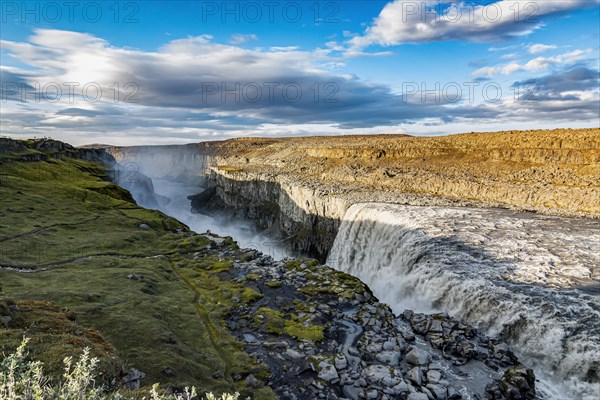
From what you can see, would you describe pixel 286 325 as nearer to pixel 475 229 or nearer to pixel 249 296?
pixel 249 296

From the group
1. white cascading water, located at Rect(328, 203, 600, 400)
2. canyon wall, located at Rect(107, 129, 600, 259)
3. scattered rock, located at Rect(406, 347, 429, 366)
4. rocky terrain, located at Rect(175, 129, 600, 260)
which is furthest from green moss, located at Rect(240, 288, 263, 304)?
canyon wall, located at Rect(107, 129, 600, 259)

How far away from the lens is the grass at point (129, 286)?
16.7 metres

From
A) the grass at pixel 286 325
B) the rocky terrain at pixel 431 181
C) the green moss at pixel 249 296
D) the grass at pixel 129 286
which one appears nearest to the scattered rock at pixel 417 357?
the grass at pixel 286 325

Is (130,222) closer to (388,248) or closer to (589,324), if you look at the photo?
(388,248)

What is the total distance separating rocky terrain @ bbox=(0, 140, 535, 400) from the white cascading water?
2.37 metres

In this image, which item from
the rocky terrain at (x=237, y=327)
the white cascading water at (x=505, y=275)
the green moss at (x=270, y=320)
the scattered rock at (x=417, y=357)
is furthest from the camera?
the green moss at (x=270, y=320)

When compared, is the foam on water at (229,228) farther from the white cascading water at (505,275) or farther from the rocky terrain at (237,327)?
the rocky terrain at (237,327)

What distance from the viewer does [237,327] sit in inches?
920

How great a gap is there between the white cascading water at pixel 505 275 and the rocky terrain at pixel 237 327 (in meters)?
2.37

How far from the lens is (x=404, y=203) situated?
54.6 meters

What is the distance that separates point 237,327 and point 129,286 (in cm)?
972

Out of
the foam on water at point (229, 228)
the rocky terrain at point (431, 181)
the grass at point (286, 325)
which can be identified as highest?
the rocky terrain at point (431, 181)

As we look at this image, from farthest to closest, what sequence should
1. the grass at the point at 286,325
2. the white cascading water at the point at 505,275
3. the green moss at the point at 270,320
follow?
the green moss at the point at 270,320 < the grass at the point at 286,325 < the white cascading water at the point at 505,275

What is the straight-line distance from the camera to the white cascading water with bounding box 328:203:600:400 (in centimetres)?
1966
